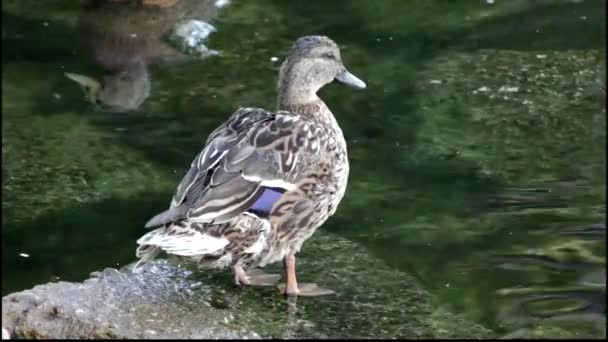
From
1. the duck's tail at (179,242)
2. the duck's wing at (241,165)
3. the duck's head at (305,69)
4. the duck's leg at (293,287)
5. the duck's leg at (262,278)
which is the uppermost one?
the duck's head at (305,69)

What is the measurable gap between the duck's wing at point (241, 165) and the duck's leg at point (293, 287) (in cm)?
32

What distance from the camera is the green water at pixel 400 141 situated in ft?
18.9

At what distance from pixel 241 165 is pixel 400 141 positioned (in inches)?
93.1

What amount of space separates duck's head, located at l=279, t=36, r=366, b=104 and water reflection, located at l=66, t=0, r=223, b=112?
2.61 meters

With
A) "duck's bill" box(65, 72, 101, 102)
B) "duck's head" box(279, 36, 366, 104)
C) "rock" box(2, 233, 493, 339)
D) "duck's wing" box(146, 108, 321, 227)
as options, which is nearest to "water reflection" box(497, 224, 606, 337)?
"rock" box(2, 233, 493, 339)

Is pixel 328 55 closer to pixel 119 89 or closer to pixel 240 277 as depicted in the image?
pixel 240 277

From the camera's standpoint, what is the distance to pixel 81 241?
6.23m

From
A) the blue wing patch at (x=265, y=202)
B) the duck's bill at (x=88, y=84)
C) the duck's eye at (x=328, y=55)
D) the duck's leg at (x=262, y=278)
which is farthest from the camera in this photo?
the duck's bill at (x=88, y=84)

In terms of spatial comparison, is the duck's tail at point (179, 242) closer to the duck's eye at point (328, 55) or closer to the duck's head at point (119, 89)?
the duck's eye at point (328, 55)

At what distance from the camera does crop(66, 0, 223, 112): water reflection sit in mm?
8633

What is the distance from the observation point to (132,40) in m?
9.87

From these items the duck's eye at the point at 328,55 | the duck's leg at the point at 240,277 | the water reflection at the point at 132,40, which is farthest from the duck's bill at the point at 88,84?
the duck's leg at the point at 240,277

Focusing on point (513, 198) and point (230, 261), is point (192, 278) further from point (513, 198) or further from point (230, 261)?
point (513, 198)

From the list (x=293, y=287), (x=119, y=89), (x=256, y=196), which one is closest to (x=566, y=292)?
(x=293, y=287)
